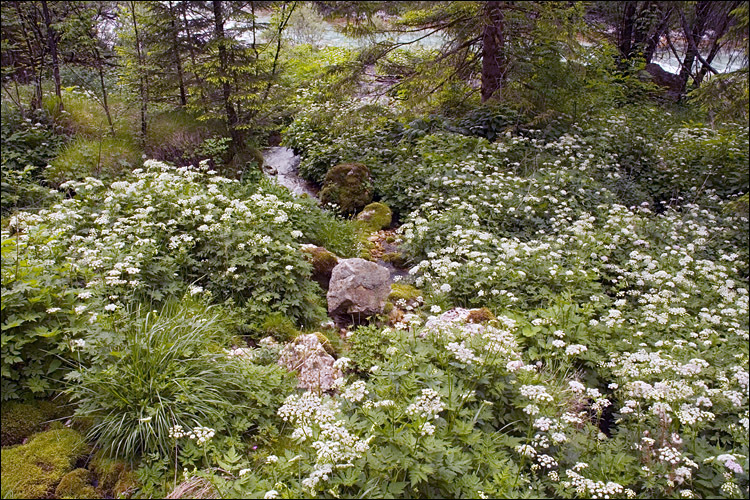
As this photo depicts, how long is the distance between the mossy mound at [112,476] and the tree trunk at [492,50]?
362 inches

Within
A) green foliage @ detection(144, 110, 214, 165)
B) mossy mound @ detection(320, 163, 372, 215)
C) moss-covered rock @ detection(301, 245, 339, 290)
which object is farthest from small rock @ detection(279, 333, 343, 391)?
green foliage @ detection(144, 110, 214, 165)

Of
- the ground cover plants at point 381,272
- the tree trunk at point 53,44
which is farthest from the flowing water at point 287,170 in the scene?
the tree trunk at point 53,44

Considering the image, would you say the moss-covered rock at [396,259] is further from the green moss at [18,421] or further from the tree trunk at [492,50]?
the green moss at [18,421]

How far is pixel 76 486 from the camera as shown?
2891 millimetres

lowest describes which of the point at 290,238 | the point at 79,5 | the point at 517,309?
the point at 517,309

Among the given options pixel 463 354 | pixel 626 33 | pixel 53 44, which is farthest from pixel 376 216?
pixel 626 33

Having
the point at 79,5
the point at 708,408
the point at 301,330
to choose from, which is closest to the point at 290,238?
the point at 301,330

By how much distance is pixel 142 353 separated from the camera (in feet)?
11.0

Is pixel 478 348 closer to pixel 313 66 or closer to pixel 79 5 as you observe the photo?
pixel 79 5

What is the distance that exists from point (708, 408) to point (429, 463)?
2475 millimetres

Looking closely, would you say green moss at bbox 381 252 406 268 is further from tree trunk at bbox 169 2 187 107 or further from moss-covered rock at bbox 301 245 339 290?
tree trunk at bbox 169 2 187 107

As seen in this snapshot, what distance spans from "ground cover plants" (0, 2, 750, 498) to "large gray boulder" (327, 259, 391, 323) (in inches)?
4.5

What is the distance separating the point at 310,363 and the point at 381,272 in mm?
2027

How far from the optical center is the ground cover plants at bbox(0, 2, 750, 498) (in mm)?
2932
